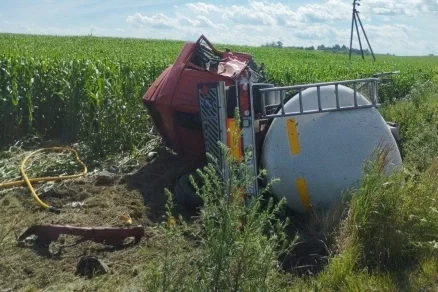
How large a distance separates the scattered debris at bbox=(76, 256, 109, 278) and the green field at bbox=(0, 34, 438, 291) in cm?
10

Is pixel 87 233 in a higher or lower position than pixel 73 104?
lower

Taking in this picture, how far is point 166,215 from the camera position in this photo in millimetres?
6773

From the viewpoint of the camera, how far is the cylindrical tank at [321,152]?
6289 millimetres

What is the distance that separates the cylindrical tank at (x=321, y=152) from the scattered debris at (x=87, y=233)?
1.52 meters

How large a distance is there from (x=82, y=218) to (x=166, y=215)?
2.83ft

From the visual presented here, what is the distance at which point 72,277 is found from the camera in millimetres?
5070

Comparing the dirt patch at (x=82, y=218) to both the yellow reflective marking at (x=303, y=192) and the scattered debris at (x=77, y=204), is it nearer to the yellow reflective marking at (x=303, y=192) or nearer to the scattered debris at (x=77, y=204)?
the scattered debris at (x=77, y=204)

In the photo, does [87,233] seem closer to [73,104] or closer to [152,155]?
[152,155]

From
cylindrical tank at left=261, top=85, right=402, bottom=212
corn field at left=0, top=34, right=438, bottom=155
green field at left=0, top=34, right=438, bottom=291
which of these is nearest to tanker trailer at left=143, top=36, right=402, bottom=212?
cylindrical tank at left=261, top=85, right=402, bottom=212

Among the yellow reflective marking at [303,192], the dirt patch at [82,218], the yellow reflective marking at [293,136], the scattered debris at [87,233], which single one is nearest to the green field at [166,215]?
the dirt patch at [82,218]

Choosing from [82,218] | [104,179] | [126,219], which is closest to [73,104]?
[104,179]

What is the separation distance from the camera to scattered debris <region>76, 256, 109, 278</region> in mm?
5125

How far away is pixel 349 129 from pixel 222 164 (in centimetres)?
129

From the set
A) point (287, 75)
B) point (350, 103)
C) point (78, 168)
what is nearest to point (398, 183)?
point (350, 103)
